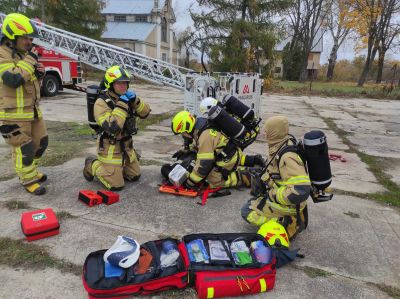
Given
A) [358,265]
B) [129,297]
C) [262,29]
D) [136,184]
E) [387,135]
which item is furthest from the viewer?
[262,29]

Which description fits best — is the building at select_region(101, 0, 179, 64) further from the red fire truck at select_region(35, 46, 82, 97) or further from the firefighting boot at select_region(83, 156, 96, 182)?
the firefighting boot at select_region(83, 156, 96, 182)

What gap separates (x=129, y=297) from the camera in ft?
8.01

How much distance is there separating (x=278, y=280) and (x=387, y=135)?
25.6 feet

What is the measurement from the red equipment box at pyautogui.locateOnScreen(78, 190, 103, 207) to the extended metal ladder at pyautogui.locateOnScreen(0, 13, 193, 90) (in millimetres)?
5807

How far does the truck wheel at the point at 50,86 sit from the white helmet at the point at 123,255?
1184 centimetres

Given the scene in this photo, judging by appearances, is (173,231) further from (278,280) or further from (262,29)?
(262,29)

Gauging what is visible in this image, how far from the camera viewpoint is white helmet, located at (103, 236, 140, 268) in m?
2.42

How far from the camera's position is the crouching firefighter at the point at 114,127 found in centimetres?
399

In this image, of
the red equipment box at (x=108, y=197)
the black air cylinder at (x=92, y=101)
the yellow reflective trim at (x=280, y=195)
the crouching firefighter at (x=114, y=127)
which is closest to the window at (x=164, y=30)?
the black air cylinder at (x=92, y=101)

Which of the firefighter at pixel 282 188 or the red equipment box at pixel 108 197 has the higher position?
the firefighter at pixel 282 188

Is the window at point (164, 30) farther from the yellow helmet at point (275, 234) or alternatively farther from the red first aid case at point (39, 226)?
the yellow helmet at point (275, 234)

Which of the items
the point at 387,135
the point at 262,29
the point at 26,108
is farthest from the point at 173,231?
the point at 262,29

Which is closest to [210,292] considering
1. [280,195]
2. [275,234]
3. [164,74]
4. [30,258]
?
[275,234]

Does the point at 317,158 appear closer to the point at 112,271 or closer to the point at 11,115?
the point at 112,271
